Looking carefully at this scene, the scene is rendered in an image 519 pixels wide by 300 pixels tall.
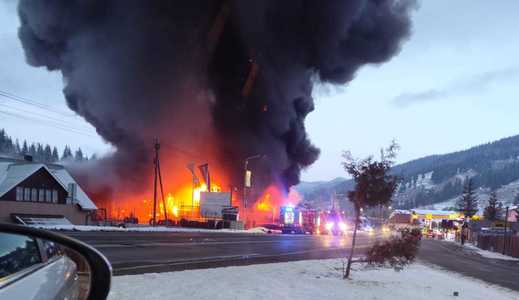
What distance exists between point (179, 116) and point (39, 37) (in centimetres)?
1944

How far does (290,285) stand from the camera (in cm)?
1023

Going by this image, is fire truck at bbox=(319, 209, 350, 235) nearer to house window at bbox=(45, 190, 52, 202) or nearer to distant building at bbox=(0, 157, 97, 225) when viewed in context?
distant building at bbox=(0, 157, 97, 225)

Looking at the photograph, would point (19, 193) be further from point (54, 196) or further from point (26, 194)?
point (54, 196)

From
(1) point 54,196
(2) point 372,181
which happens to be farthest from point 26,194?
(2) point 372,181

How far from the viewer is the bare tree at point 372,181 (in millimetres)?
12391

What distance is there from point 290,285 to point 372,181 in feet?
11.8

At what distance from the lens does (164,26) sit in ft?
221

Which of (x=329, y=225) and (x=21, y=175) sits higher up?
(x=21, y=175)

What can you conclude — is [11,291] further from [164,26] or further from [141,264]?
[164,26]

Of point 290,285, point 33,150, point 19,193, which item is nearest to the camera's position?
point 290,285

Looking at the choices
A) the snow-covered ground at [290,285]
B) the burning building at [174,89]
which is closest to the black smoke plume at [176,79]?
the burning building at [174,89]

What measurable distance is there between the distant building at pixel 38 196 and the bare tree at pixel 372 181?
29.5m

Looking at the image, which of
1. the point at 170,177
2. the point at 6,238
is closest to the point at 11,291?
the point at 6,238

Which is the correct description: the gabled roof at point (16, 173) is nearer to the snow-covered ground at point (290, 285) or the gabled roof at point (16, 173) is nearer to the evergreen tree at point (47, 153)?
the snow-covered ground at point (290, 285)
